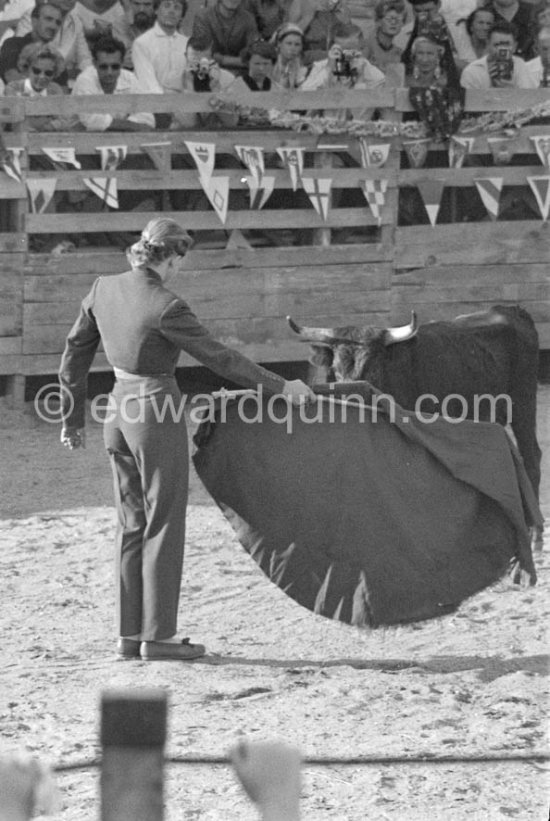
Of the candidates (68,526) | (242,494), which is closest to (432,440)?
(242,494)

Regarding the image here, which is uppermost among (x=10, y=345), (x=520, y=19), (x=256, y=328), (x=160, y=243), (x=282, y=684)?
(x=520, y=19)

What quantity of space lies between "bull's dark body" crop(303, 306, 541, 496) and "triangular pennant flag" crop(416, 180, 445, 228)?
3124 mm

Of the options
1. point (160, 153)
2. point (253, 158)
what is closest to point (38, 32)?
point (160, 153)

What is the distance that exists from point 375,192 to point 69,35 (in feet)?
8.41

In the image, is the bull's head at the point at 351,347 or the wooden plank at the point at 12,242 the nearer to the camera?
the bull's head at the point at 351,347

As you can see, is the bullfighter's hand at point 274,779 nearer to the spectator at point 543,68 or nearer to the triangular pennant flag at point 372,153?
the triangular pennant flag at point 372,153

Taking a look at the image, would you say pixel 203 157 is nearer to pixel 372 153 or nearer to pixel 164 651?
pixel 372 153

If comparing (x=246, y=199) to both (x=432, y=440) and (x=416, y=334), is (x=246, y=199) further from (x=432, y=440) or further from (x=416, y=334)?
(x=432, y=440)

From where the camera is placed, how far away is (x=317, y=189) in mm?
10312

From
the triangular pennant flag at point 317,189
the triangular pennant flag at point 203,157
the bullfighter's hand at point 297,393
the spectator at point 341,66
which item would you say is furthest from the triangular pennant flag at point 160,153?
the bullfighter's hand at point 297,393

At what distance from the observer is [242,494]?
568 centimetres

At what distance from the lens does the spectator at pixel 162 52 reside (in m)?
9.78

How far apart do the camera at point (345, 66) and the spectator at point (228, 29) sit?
65 centimetres

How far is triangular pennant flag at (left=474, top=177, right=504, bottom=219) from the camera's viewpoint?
10797 millimetres
